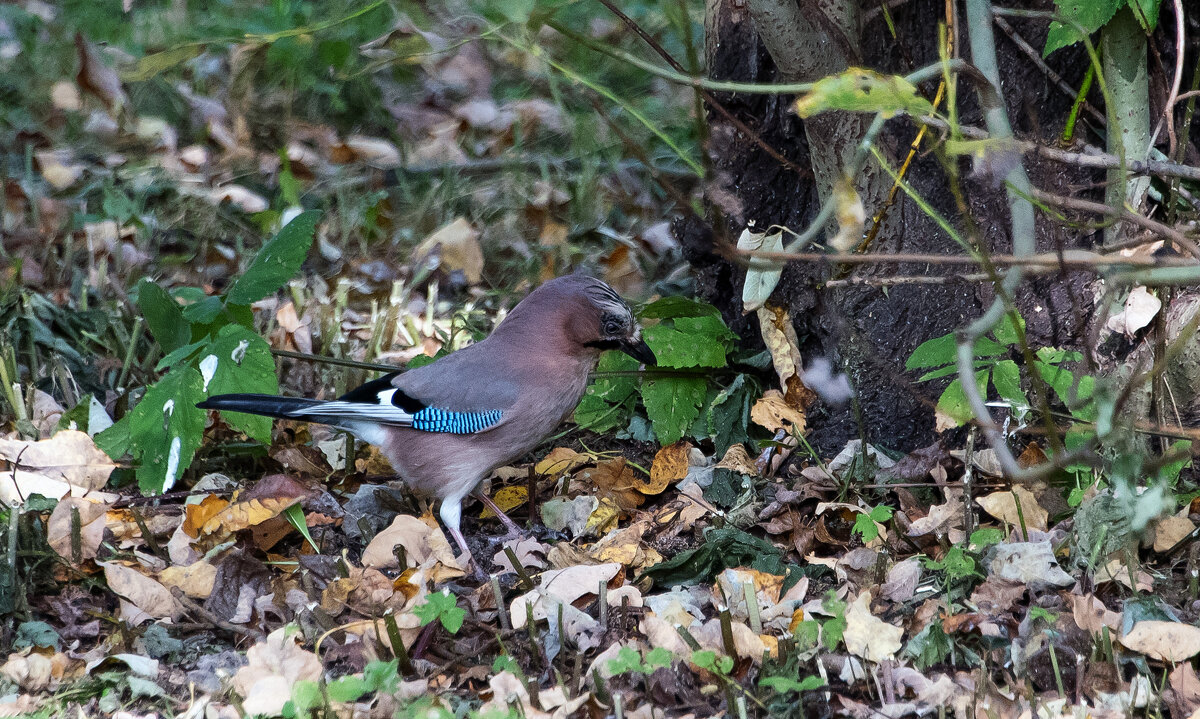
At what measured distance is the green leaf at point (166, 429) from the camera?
3.14 m

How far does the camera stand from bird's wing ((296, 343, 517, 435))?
3.30 metres

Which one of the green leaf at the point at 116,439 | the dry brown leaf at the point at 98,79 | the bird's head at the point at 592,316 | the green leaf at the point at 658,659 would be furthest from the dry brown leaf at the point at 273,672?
the dry brown leaf at the point at 98,79

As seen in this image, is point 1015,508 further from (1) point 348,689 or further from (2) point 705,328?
(1) point 348,689

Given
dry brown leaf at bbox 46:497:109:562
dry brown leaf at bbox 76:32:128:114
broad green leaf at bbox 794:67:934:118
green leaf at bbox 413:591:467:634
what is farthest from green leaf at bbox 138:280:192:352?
dry brown leaf at bbox 76:32:128:114

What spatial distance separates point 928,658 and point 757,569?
0.52 meters

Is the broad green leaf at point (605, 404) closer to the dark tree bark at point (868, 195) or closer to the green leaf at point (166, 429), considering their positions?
the dark tree bark at point (868, 195)

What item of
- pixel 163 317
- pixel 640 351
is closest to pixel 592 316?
pixel 640 351

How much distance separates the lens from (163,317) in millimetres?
3541

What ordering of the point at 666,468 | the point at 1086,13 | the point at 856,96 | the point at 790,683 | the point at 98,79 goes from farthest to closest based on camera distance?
the point at 98,79, the point at 666,468, the point at 1086,13, the point at 790,683, the point at 856,96

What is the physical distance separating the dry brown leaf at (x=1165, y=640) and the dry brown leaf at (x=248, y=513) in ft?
6.53

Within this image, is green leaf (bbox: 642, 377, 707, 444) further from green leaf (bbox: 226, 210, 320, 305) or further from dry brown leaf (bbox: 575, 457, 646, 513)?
green leaf (bbox: 226, 210, 320, 305)

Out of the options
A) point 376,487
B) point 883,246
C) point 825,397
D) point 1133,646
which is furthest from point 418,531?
point 1133,646

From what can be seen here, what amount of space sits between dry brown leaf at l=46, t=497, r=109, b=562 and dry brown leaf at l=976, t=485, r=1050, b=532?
86.5 inches

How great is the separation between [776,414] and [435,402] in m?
0.97
